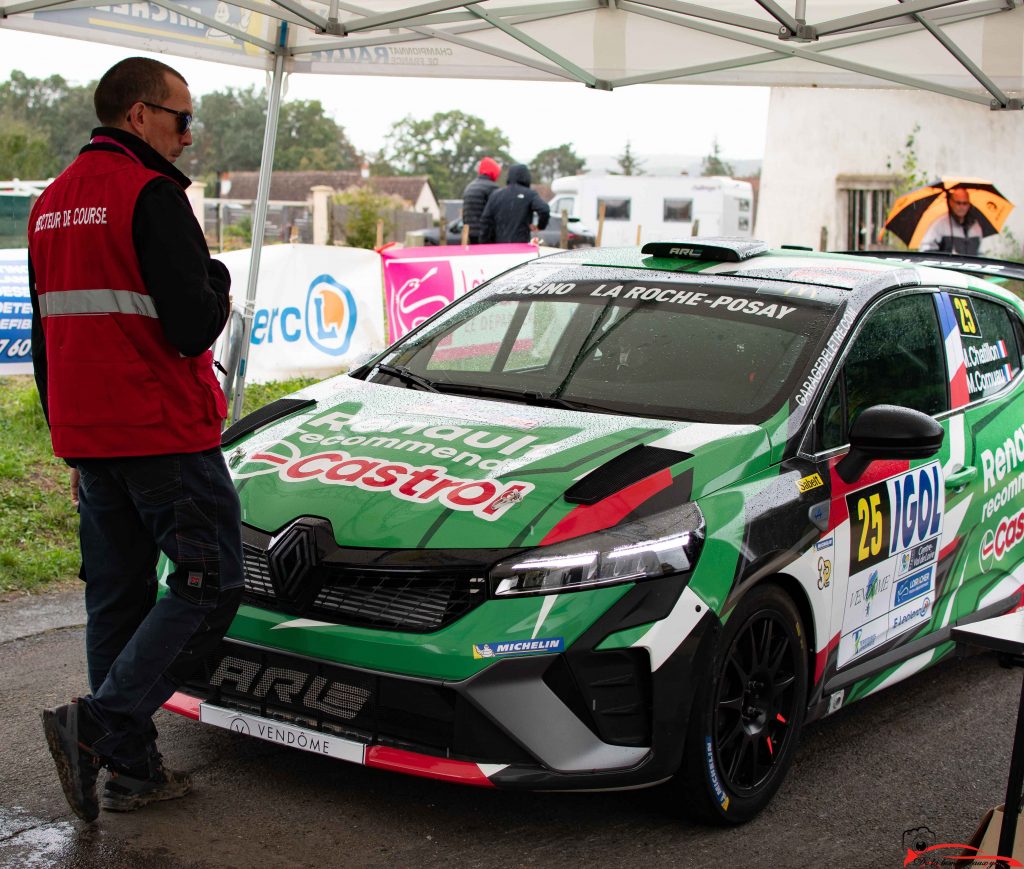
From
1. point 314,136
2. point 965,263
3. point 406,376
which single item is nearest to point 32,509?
point 406,376

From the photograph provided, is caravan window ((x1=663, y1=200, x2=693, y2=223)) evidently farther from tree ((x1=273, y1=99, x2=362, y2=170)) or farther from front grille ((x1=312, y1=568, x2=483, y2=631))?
tree ((x1=273, y1=99, x2=362, y2=170))

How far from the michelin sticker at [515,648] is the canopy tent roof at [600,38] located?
3.84m

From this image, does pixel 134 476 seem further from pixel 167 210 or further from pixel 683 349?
pixel 683 349

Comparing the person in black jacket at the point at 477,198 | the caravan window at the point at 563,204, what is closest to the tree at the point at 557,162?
the caravan window at the point at 563,204

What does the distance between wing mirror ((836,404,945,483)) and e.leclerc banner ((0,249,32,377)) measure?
544cm

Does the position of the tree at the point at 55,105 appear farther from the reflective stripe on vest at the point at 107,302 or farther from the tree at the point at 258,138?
the reflective stripe on vest at the point at 107,302

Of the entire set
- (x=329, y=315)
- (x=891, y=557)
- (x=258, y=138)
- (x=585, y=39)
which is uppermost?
(x=258, y=138)

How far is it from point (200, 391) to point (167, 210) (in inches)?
19.3

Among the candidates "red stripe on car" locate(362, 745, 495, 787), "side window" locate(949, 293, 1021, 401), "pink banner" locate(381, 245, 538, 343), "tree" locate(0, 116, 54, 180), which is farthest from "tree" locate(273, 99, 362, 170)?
"red stripe on car" locate(362, 745, 495, 787)

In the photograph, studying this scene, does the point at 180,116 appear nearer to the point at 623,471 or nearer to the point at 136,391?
the point at 136,391

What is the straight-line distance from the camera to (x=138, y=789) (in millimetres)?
3766

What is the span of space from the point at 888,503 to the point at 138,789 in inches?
100

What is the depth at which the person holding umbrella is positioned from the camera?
427 inches

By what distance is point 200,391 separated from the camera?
3.54 metres
